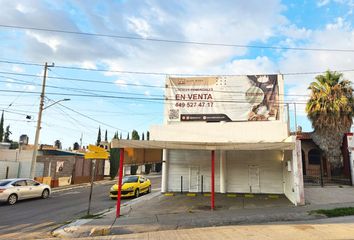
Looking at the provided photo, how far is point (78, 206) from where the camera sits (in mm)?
15359

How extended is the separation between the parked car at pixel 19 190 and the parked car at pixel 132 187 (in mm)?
4557

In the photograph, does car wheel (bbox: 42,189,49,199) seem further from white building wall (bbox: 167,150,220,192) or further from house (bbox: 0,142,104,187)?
white building wall (bbox: 167,150,220,192)

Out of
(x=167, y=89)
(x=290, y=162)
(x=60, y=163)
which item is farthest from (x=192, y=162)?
(x=60, y=163)

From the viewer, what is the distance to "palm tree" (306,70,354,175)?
70.2ft

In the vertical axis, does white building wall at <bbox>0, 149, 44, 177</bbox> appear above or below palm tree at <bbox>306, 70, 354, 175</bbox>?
below

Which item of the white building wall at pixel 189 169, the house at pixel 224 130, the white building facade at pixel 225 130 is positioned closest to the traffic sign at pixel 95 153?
the house at pixel 224 130

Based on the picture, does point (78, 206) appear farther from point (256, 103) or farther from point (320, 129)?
point (320, 129)

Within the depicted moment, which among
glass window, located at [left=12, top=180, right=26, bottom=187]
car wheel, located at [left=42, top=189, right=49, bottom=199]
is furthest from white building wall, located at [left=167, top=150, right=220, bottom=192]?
glass window, located at [left=12, top=180, right=26, bottom=187]

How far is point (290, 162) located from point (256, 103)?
21.8 feet

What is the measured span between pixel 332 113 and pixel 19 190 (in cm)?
2157

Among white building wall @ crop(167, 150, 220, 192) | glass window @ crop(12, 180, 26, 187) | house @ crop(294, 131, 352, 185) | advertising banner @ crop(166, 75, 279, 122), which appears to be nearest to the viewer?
glass window @ crop(12, 180, 26, 187)

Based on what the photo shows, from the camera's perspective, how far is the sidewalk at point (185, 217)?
31.2 ft

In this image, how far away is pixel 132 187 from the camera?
1856 centimetres

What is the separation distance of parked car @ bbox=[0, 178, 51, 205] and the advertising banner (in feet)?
31.1
